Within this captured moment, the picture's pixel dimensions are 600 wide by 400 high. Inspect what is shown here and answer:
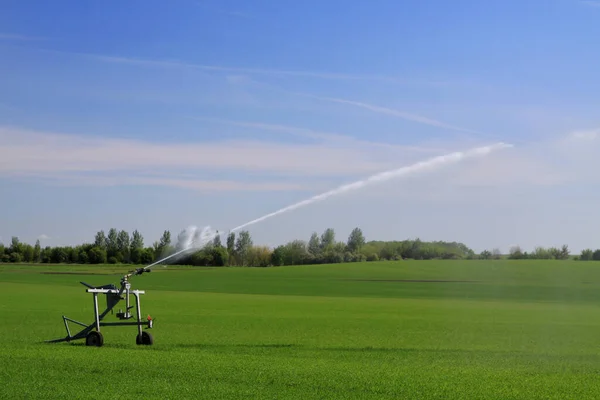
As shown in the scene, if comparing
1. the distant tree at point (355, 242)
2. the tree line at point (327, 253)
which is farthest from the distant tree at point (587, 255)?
the distant tree at point (355, 242)

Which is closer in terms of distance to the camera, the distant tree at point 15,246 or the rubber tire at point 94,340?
the rubber tire at point 94,340

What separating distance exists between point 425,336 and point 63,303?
24143 millimetres

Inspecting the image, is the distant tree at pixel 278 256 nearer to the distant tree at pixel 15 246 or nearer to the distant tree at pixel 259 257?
the distant tree at pixel 259 257

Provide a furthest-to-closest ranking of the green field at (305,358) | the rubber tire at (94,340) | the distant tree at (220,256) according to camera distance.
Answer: the distant tree at (220,256)
the rubber tire at (94,340)
the green field at (305,358)

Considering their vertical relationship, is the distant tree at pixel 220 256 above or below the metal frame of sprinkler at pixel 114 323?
above

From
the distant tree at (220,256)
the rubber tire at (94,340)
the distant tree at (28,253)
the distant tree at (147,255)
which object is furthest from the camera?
the distant tree at (28,253)

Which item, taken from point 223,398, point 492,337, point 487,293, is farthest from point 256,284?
point 223,398

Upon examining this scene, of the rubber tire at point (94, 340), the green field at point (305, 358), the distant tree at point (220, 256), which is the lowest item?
the green field at point (305, 358)

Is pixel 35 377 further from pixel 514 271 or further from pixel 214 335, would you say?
pixel 514 271

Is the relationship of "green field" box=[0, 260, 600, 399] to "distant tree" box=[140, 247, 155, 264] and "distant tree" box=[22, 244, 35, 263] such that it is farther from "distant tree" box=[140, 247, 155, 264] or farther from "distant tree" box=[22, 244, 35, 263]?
"distant tree" box=[22, 244, 35, 263]

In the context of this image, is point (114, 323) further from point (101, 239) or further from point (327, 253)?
point (101, 239)

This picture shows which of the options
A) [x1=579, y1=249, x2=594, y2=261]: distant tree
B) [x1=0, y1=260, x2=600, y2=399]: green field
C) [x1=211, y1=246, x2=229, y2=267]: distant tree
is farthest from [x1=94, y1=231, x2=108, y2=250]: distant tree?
[x1=0, y1=260, x2=600, y2=399]: green field

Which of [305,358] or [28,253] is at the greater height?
[28,253]

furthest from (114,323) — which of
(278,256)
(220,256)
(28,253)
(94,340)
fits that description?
(28,253)
